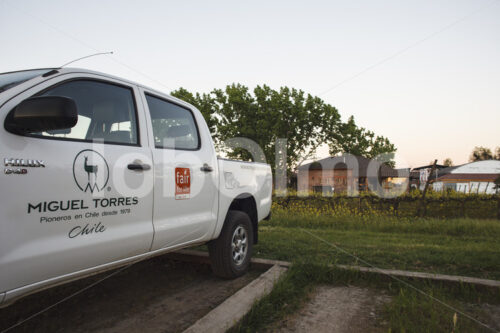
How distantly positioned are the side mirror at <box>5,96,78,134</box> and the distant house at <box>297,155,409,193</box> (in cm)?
3466

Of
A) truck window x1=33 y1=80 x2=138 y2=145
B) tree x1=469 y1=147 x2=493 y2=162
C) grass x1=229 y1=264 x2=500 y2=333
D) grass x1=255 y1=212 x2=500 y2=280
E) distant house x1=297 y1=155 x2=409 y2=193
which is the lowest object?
grass x1=229 y1=264 x2=500 y2=333

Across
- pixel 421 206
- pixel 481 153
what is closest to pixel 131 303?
pixel 421 206

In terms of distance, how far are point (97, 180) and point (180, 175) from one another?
96 centimetres

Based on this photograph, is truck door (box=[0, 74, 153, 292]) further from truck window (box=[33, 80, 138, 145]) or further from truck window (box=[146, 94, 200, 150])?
truck window (box=[146, 94, 200, 150])

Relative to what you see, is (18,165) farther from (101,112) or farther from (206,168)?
(206,168)

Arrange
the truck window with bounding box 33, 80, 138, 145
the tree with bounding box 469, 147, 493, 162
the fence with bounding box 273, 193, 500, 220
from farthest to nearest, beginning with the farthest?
the tree with bounding box 469, 147, 493, 162, the fence with bounding box 273, 193, 500, 220, the truck window with bounding box 33, 80, 138, 145

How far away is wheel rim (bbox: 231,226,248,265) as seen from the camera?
13.5 ft

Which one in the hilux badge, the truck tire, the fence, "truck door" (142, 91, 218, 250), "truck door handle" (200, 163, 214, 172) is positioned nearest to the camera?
the hilux badge

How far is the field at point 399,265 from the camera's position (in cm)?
280

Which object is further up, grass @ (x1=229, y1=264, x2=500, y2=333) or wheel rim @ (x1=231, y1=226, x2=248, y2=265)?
wheel rim @ (x1=231, y1=226, x2=248, y2=265)

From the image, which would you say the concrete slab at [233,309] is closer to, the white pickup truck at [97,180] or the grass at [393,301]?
the grass at [393,301]

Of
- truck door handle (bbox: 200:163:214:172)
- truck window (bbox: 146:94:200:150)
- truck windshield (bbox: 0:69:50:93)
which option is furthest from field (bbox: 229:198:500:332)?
truck windshield (bbox: 0:69:50:93)

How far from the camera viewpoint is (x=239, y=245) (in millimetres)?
4227

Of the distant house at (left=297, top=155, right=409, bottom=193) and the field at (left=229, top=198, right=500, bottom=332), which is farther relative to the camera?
the distant house at (left=297, top=155, right=409, bottom=193)
